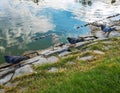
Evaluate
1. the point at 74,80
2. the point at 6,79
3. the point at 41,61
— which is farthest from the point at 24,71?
the point at 74,80

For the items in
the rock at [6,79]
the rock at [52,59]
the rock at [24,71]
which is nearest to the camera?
the rock at [6,79]

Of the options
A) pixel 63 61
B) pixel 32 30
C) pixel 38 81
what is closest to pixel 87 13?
pixel 32 30

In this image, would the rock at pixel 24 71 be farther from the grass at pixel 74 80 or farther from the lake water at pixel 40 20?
the lake water at pixel 40 20

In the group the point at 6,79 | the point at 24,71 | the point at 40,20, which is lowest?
the point at 40,20

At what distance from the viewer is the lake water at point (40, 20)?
24172mm

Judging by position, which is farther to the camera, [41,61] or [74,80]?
[41,61]

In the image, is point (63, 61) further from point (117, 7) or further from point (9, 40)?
point (117, 7)

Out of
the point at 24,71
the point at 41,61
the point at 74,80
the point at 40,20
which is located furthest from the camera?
the point at 40,20

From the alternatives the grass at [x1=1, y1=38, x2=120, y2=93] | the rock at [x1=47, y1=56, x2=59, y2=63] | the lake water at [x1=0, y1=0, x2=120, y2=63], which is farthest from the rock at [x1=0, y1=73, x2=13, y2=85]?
the lake water at [x1=0, y1=0, x2=120, y2=63]

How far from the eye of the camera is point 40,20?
100 ft

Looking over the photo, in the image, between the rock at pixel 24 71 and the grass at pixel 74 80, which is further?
the rock at pixel 24 71

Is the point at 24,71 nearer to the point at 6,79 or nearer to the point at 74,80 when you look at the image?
the point at 6,79

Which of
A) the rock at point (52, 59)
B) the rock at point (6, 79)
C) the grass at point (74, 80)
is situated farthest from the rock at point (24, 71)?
the rock at point (52, 59)

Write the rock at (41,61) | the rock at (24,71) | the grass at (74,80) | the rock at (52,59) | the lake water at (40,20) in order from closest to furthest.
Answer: the grass at (74,80)
the rock at (24,71)
the rock at (41,61)
the rock at (52,59)
the lake water at (40,20)
